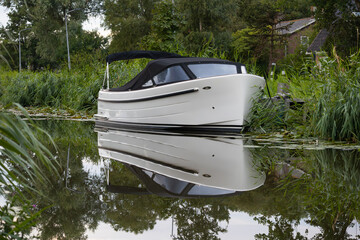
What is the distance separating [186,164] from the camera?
8.45 meters

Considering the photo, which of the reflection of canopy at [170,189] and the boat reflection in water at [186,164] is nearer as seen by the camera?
the reflection of canopy at [170,189]

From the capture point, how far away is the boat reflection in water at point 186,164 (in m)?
6.49

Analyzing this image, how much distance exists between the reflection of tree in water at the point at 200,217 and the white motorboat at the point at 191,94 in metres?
8.47

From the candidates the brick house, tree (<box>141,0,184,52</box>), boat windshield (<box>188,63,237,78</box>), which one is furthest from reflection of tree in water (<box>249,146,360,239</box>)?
the brick house

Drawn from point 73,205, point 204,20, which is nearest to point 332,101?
point 73,205

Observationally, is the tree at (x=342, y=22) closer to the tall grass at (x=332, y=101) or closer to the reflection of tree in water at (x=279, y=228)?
the tall grass at (x=332, y=101)

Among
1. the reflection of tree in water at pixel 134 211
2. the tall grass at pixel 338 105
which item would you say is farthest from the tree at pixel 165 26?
the reflection of tree in water at pixel 134 211

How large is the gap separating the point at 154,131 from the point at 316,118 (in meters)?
5.20

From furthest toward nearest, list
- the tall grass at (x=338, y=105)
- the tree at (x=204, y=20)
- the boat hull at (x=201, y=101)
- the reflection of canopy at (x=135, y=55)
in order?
the tree at (x=204, y=20) → the reflection of canopy at (x=135, y=55) → the boat hull at (x=201, y=101) → the tall grass at (x=338, y=105)

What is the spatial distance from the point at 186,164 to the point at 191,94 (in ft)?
19.9

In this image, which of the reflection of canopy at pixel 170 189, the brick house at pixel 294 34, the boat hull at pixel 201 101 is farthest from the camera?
the brick house at pixel 294 34

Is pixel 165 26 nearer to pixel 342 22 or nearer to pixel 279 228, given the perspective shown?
pixel 342 22

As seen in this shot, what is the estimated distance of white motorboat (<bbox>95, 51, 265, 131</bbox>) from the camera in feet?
46.1

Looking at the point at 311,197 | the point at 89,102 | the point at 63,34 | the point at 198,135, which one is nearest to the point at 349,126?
the point at 198,135
